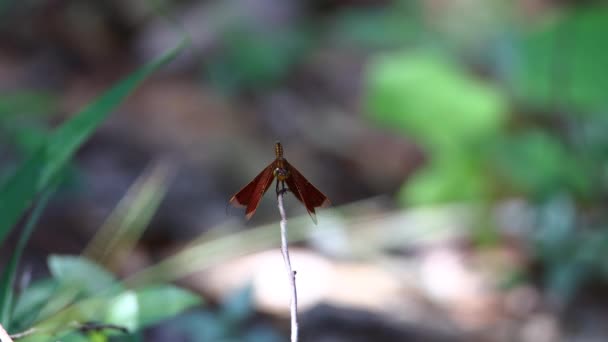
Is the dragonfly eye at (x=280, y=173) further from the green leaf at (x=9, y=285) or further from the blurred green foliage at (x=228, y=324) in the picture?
the blurred green foliage at (x=228, y=324)

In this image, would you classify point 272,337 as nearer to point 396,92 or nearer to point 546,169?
point 546,169

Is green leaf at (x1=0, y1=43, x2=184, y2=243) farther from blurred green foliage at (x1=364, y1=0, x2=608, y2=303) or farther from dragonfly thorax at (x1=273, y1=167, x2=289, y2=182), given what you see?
blurred green foliage at (x1=364, y1=0, x2=608, y2=303)

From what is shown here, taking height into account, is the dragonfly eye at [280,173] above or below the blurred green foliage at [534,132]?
below

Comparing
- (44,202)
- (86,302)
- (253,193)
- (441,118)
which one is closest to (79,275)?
(86,302)

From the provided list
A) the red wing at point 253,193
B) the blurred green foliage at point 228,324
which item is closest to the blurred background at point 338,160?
the blurred green foliage at point 228,324

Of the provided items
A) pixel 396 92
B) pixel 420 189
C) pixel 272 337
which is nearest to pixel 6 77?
pixel 396 92

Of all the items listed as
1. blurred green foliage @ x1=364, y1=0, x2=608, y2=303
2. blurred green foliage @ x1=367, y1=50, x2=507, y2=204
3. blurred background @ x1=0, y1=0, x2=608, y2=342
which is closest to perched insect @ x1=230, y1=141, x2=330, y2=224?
blurred background @ x1=0, y1=0, x2=608, y2=342
